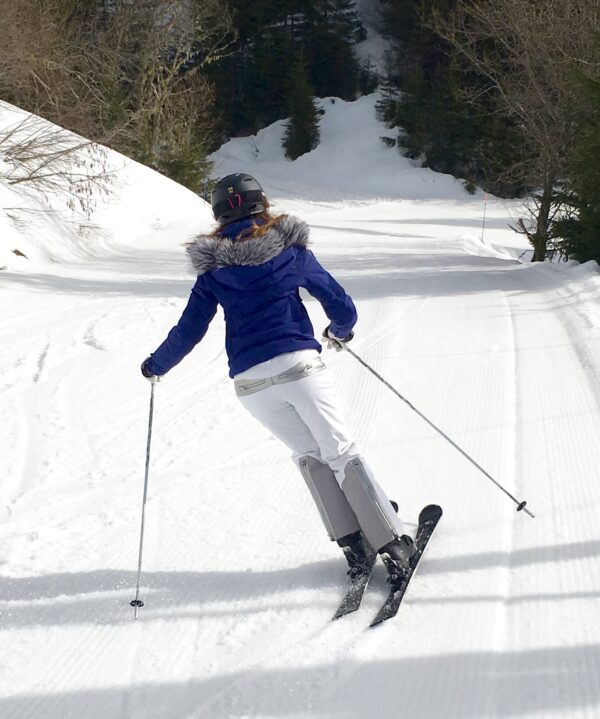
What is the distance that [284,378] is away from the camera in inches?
121

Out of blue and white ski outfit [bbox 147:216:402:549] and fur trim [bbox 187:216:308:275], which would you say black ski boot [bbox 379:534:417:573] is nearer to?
blue and white ski outfit [bbox 147:216:402:549]

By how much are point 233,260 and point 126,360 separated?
413cm

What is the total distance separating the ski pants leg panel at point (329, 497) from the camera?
3.22m

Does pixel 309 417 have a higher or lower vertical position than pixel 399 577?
higher

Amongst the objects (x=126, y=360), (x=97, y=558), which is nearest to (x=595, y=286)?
(x=126, y=360)

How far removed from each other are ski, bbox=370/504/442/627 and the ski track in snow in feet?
0.20

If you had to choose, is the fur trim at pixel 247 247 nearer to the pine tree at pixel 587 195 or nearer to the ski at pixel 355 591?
the ski at pixel 355 591

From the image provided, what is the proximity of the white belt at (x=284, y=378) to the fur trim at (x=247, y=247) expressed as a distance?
0.45m

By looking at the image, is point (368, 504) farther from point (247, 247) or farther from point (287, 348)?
point (247, 247)

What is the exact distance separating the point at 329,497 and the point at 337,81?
137 ft

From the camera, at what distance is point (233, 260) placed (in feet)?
9.88

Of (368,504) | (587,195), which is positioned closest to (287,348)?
(368,504)

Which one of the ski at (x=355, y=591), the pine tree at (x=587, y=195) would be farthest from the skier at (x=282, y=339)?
the pine tree at (x=587, y=195)

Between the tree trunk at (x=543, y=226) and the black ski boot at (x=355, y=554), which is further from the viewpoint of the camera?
the tree trunk at (x=543, y=226)
